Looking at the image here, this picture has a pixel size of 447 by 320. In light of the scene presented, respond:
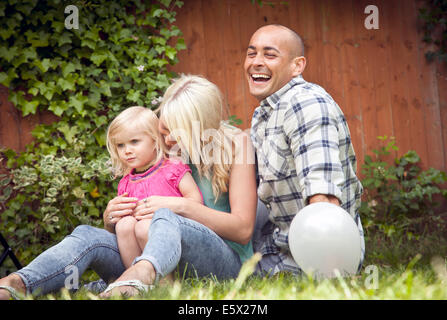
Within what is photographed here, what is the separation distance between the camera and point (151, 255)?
1422mm

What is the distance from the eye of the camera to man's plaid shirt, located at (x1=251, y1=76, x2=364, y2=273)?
4.98 feet

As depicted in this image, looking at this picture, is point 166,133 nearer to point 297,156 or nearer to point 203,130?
point 203,130

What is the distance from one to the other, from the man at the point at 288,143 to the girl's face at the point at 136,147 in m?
0.46

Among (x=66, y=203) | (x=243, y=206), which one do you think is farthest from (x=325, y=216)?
(x=66, y=203)

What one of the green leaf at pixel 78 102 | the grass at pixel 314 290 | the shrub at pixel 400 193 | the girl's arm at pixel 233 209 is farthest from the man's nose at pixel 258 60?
the shrub at pixel 400 193

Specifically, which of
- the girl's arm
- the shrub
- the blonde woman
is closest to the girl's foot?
the blonde woman

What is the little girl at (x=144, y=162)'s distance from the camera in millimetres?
1928

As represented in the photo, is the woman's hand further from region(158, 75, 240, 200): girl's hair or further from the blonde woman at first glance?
region(158, 75, 240, 200): girl's hair

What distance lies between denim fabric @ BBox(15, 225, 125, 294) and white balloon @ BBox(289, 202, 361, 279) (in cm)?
74

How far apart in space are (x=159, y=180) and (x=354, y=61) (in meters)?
2.45

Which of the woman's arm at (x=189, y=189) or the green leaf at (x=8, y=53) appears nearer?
the woman's arm at (x=189, y=189)

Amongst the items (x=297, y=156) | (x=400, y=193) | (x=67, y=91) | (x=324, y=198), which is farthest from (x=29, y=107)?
(x=400, y=193)

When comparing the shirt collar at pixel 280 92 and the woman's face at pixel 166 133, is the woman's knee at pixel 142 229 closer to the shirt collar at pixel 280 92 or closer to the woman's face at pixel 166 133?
the woman's face at pixel 166 133

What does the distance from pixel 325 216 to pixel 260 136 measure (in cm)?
68
